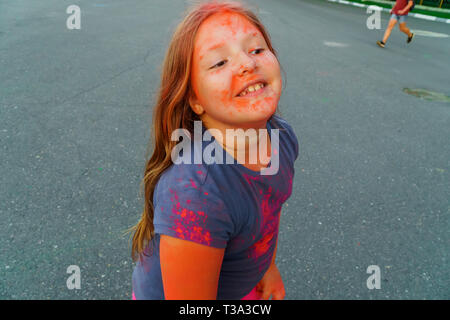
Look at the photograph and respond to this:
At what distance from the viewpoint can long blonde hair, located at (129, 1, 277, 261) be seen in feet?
3.22

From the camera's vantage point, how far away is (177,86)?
3.39ft

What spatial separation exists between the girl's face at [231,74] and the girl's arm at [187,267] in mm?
359

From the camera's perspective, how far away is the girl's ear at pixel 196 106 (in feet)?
3.39

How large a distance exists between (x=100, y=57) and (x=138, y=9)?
4388mm

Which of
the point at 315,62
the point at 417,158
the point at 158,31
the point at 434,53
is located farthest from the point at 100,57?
the point at 434,53

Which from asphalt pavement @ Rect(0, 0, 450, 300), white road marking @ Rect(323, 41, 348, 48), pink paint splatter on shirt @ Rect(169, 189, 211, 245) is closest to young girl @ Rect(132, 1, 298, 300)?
pink paint splatter on shirt @ Rect(169, 189, 211, 245)

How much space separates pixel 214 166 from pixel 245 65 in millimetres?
287

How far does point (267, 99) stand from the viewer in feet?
3.18

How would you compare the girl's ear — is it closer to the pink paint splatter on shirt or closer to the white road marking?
the pink paint splatter on shirt

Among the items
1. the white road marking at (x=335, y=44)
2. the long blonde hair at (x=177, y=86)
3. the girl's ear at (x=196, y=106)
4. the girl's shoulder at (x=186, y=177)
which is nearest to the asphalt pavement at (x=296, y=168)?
the long blonde hair at (x=177, y=86)

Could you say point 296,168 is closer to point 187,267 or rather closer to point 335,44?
point 187,267

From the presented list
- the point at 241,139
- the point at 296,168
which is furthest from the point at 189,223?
the point at 296,168

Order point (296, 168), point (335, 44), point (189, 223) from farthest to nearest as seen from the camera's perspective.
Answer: point (335, 44) → point (296, 168) → point (189, 223)
